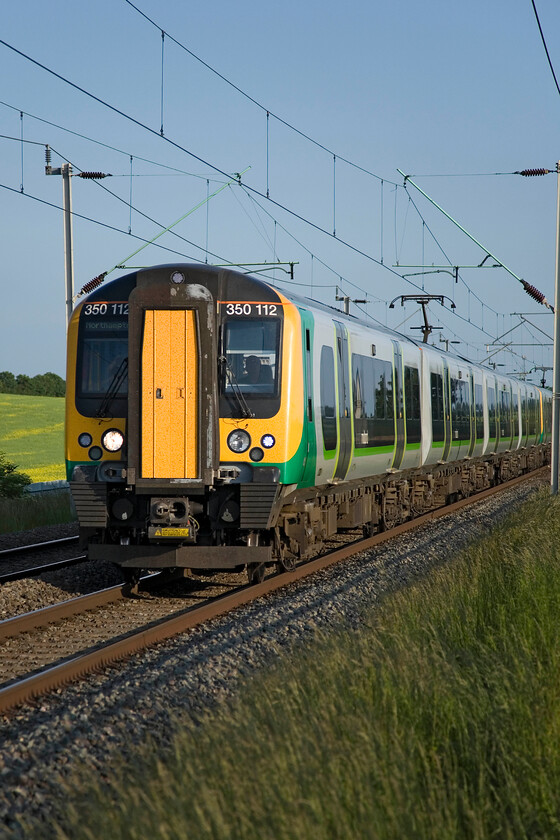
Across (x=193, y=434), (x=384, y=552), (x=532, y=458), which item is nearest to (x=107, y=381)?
(x=193, y=434)

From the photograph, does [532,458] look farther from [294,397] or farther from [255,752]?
[255,752]

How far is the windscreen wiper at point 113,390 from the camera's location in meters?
11.0

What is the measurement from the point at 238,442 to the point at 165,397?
2.80 ft

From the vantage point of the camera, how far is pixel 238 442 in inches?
422

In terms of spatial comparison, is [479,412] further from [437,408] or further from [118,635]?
[118,635]

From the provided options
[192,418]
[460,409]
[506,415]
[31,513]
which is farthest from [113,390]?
[506,415]

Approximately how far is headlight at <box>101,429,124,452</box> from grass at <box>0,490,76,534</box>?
30.9 feet

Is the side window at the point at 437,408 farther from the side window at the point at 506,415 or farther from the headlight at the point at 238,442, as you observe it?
the side window at the point at 506,415

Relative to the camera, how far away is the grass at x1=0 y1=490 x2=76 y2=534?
68.1ft

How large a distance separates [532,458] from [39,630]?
36167mm

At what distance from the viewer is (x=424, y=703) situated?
5.16 meters

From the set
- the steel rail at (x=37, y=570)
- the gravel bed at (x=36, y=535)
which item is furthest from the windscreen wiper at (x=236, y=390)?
the gravel bed at (x=36, y=535)

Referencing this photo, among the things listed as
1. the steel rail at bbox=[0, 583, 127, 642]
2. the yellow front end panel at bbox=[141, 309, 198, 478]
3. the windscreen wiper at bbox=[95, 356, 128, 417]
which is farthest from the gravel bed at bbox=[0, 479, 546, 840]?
the windscreen wiper at bbox=[95, 356, 128, 417]

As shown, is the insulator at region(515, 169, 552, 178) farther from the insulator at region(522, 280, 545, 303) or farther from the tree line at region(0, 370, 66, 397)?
the tree line at region(0, 370, 66, 397)
